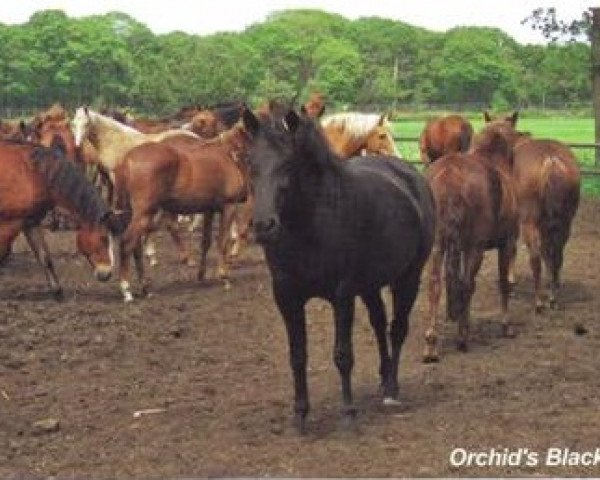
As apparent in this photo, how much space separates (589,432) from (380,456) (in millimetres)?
1269

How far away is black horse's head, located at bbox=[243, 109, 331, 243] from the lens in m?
5.29

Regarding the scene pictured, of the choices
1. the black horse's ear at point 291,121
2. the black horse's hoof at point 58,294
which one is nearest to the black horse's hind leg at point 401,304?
the black horse's ear at point 291,121

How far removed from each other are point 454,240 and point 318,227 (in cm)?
271

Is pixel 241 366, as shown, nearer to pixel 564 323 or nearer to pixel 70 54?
pixel 564 323

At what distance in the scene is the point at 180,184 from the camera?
38.4 feet

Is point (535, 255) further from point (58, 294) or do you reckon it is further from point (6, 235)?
point (6, 235)

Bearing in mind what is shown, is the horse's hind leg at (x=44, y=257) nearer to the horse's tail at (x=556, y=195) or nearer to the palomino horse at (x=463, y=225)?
the palomino horse at (x=463, y=225)

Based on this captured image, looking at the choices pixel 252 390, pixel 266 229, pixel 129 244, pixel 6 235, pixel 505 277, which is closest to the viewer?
pixel 266 229

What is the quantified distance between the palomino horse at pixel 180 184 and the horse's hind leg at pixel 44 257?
829 mm

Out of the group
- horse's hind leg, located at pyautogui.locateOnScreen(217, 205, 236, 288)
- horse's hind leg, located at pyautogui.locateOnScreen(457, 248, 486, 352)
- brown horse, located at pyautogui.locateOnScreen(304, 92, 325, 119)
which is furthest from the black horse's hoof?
brown horse, located at pyautogui.locateOnScreen(304, 92, 325, 119)

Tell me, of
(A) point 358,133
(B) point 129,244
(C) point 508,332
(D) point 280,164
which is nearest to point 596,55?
(A) point 358,133

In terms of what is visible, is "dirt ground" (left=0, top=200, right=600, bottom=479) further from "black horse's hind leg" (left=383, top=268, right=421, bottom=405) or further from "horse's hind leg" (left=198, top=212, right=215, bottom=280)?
"horse's hind leg" (left=198, top=212, right=215, bottom=280)

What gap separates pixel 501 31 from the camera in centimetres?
14588

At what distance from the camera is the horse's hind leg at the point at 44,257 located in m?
11.1
